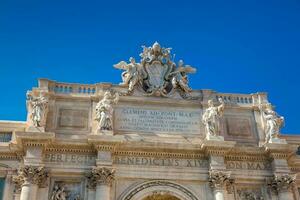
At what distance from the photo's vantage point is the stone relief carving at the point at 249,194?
71.1ft

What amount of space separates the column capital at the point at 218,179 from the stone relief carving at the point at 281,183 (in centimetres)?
196

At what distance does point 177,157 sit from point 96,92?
5012 mm

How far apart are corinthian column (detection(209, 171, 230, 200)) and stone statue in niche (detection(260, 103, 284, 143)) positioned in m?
3.05

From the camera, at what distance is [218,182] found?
69.7ft

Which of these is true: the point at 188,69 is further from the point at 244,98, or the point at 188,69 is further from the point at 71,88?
the point at 71,88

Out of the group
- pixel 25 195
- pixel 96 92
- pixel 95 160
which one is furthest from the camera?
pixel 96 92

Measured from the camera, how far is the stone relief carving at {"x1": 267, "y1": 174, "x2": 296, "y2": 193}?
70.9ft

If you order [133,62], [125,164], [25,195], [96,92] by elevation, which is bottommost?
[25,195]

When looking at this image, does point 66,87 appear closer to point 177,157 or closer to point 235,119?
point 177,157

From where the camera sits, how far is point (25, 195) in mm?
19625

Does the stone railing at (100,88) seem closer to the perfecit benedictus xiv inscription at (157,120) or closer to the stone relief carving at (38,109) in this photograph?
the stone relief carving at (38,109)

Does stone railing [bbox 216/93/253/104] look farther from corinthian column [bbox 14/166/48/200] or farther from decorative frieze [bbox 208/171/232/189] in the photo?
corinthian column [bbox 14/166/48/200]

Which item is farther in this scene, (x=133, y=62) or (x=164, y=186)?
(x=133, y=62)

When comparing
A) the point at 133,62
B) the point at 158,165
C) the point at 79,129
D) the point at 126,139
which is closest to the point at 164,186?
the point at 158,165
